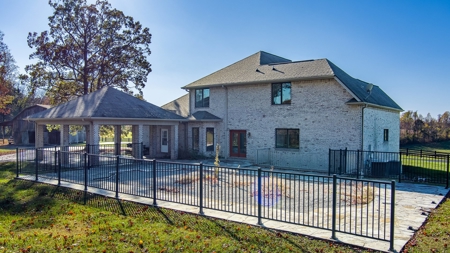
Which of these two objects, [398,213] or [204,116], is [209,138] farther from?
[398,213]

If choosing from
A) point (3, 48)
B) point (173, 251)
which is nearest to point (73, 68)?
point (3, 48)

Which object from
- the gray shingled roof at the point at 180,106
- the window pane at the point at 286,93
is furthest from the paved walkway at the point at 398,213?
the gray shingled roof at the point at 180,106

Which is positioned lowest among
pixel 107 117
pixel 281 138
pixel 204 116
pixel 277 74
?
pixel 281 138

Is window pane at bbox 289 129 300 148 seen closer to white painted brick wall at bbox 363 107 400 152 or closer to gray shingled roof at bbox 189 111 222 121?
white painted brick wall at bbox 363 107 400 152

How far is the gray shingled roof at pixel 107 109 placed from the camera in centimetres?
1827

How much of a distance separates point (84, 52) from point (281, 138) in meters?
20.0

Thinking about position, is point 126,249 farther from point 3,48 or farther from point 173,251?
point 3,48

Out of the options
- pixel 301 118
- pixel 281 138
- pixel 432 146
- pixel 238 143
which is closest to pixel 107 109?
pixel 238 143

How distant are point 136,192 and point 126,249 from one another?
422 centimetres

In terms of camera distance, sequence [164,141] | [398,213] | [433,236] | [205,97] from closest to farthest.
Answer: [433,236] → [398,213] → [205,97] → [164,141]

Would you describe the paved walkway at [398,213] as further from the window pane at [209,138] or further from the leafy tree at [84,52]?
the leafy tree at [84,52]

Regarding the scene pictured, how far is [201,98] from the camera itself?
79.8 feet

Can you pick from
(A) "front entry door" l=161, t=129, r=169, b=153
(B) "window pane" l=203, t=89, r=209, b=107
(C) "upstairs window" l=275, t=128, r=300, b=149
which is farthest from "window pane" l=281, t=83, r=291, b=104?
(A) "front entry door" l=161, t=129, r=169, b=153

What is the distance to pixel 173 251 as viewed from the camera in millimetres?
5934
